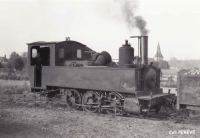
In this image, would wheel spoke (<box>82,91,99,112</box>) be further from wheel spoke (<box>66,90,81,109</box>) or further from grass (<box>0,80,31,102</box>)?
grass (<box>0,80,31,102</box>)

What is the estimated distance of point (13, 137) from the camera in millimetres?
5777

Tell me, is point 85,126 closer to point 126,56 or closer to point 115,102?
point 115,102

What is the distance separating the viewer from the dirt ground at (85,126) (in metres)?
6.18

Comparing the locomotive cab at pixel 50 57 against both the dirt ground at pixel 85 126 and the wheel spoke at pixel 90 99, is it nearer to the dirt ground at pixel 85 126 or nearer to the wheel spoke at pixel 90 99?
the wheel spoke at pixel 90 99

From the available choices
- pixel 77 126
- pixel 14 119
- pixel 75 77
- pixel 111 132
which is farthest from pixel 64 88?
pixel 111 132

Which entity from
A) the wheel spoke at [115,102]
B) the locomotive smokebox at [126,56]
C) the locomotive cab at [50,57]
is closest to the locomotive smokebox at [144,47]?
the locomotive smokebox at [126,56]

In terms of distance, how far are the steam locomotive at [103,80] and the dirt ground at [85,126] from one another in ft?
2.43

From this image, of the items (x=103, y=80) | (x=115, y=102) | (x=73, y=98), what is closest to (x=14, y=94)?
(x=73, y=98)

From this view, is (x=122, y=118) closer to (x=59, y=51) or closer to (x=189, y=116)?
(x=189, y=116)

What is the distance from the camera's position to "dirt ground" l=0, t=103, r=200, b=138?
618 cm

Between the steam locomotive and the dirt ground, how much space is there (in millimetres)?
742

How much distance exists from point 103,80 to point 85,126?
2.61 metres

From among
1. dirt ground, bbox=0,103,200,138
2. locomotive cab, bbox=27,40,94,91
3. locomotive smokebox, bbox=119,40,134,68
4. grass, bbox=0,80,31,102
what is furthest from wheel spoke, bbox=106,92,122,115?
grass, bbox=0,80,31,102

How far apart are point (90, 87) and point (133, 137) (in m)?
3.98
